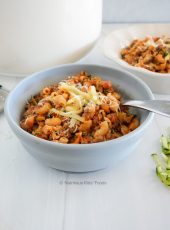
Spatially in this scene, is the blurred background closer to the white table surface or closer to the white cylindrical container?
the white cylindrical container

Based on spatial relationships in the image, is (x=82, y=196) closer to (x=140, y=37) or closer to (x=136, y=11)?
(x=140, y=37)

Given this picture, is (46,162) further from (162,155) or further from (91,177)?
(162,155)

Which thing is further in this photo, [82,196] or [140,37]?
[140,37]

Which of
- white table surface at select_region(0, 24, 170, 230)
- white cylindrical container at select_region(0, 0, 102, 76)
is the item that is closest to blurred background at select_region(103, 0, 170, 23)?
white cylindrical container at select_region(0, 0, 102, 76)

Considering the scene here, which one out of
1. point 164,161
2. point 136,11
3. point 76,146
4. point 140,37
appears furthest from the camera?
point 136,11

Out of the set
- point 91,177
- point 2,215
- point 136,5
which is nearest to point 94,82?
point 91,177

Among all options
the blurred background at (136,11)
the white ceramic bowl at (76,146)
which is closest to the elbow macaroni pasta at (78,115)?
the white ceramic bowl at (76,146)

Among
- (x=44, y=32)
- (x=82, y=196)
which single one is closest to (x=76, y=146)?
(x=82, y=196)
